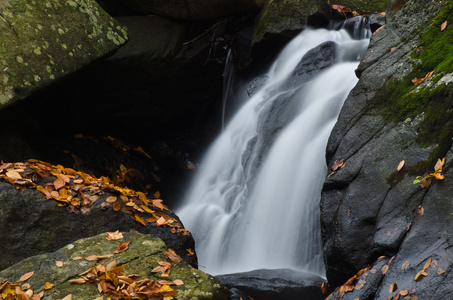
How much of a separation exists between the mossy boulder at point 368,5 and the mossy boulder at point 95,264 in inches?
262

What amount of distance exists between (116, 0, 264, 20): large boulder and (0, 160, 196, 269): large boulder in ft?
12.9

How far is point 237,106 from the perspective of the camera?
776cm

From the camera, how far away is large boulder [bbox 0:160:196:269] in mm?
3900

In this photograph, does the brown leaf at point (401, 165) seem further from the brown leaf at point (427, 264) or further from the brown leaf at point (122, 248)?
the brown leaf at point (122, 248)

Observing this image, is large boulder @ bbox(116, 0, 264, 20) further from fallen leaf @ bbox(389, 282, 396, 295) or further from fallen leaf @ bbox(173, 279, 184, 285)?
fallen leaf @ bbox(389, 282, 396, 295)

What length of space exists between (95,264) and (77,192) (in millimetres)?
1395

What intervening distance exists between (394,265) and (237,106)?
5.06 m

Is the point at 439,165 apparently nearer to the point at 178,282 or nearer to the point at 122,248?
the point at 178,282

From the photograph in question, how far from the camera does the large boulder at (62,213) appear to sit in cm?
390

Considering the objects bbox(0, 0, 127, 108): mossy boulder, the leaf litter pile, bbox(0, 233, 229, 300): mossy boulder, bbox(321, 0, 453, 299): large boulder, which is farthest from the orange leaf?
bbox(321, 0, 453, 299): large boulder

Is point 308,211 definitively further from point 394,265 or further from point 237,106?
point 237,106

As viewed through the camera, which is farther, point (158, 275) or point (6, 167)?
point (6, 167)

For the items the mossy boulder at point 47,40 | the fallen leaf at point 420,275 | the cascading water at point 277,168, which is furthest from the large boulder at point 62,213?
the fallen leaf at point 420,275

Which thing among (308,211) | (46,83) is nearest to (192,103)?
(46,83)
